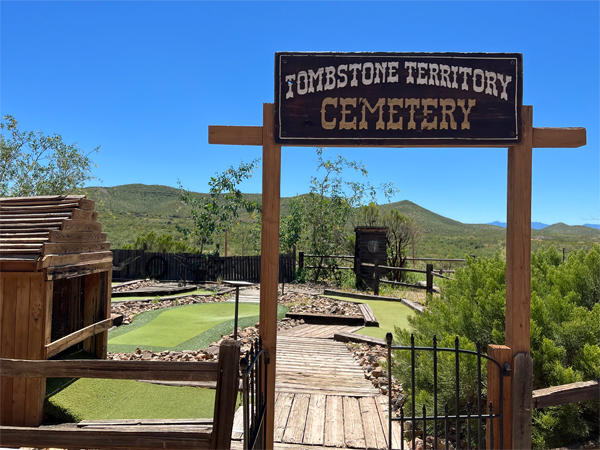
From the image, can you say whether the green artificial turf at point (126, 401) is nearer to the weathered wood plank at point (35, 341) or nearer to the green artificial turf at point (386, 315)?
the weathered wood plank at point (35, 341)

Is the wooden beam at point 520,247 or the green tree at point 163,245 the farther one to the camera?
the green tree at point 163,245

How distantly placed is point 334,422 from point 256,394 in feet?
5.60

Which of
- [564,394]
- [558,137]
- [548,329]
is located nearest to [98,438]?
[564,394]

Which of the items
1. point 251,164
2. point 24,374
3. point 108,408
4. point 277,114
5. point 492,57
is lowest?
point 108,408

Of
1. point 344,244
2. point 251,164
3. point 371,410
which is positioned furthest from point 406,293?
point 371,410

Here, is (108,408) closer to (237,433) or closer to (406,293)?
(237,433)

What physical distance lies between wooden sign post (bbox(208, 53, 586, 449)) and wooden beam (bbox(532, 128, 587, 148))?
0.01 metres

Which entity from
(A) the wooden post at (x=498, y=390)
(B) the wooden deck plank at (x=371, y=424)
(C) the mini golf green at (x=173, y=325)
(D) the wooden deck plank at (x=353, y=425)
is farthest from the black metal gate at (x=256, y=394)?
(C) the mini golf green at (x=173, y=325)

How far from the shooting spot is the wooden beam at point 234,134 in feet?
10.1

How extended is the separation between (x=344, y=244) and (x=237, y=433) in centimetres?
1453

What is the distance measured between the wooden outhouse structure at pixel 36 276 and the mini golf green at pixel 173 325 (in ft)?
6.01

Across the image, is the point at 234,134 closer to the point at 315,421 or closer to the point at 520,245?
the point at 520,245

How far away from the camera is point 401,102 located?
2982 millimetres

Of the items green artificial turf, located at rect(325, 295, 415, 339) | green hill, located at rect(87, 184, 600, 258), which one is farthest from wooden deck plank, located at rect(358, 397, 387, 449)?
green hill, located at rect(87, 184, 600, 258)
